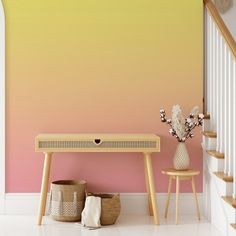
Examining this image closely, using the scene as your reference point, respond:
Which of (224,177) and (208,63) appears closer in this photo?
(224,177)

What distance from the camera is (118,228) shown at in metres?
4.86

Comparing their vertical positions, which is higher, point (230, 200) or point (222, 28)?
point (222, 28)

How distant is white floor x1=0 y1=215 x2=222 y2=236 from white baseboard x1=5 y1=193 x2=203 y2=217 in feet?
0.63

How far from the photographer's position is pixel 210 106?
531 centimetres

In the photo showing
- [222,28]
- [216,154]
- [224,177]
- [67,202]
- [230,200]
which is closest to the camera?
[230,200]

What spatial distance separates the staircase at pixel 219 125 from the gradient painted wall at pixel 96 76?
17cm

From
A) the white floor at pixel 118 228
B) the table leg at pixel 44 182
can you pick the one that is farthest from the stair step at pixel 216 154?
the table leg at pixel 44 182

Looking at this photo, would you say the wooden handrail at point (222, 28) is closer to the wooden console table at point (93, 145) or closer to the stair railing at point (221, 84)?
the stair railing at point (221, 84)

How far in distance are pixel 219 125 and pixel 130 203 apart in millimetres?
1219

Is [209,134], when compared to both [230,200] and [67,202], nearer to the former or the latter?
[230,200]

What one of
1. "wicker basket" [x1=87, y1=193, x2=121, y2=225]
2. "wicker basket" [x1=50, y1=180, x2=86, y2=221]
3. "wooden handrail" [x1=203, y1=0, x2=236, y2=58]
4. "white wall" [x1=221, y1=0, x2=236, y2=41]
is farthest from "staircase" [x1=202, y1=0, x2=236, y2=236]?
"wicker basket" [x1=50, y1=180, x2=86, y2=221]

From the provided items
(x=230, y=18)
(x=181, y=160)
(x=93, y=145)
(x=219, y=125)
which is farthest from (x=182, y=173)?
(x=230, y=18)

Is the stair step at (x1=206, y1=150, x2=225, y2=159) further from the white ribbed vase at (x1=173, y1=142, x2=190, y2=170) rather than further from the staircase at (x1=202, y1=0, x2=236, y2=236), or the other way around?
the white ribbed vase at (x1=173, y1=142, x2=190, y2=170)

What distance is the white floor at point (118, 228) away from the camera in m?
4.65
